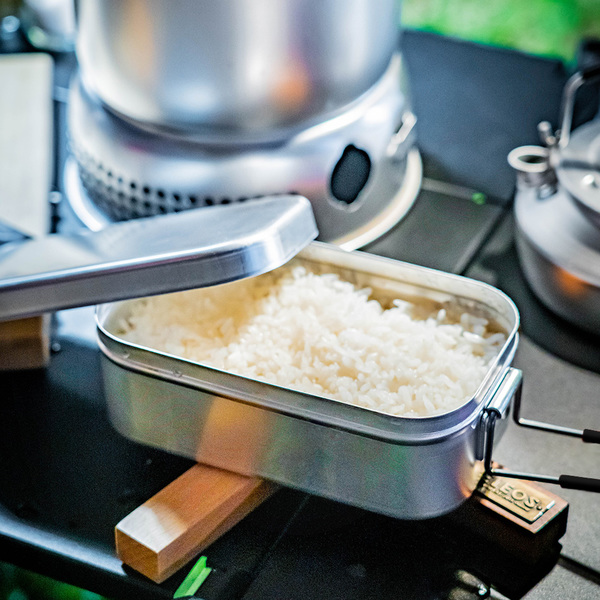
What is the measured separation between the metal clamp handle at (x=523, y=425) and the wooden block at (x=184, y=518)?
0.17m

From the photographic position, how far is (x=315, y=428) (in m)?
0.59

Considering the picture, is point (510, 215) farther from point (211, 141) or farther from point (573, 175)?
point (211, 141)

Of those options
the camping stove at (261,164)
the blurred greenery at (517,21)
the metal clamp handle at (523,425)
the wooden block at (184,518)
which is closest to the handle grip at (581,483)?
the metal clamp handle at (523,425)

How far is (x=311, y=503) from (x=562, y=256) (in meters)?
0.33

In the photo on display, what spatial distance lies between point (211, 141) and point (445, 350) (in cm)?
32

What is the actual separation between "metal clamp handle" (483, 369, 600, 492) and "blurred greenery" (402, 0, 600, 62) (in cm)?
79

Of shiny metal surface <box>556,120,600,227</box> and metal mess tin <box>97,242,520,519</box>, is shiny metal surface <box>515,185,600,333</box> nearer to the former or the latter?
shiny metal surface <box>556,120,600,227</box>

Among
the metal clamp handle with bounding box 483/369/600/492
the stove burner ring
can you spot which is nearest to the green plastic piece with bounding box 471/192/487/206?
the stove burner ring

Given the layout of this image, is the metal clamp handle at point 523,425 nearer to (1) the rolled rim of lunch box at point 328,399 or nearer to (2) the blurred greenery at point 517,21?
(1) the rolled rim of lunch box at point 328,399

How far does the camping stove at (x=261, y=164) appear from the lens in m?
0.81

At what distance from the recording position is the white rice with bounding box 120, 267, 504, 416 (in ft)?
2.02

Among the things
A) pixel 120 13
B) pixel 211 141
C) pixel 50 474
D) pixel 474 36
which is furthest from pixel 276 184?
pixel 474 36

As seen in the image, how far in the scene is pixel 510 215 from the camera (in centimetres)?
96

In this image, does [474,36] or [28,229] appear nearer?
[28,229]
